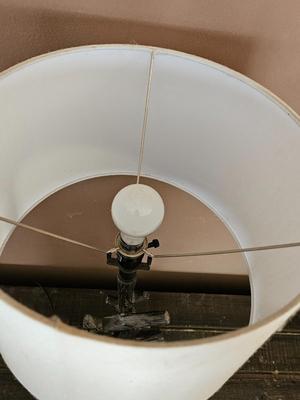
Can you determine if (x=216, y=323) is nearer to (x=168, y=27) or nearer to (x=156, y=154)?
(x=156, y=154)

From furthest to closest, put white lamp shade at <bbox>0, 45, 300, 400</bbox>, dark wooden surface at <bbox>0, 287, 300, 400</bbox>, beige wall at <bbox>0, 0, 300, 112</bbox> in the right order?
dark wooden surface at <bbox>0, 287, 300, 400</bbox>
beige wall at <bbox>0, 0, 300, 112</bbox>
white lamp shade at <bbox>0, 45, 300, 400</bbox>

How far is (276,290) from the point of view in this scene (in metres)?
0.52

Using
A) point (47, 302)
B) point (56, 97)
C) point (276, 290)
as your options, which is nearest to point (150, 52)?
point (56, 97)

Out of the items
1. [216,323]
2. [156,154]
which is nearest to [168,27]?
[156,154]

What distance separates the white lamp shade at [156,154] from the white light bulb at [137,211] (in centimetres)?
13

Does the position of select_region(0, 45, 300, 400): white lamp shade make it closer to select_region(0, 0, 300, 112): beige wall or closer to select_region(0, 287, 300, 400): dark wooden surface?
select_region(0, 0, 300, 112): beige wall

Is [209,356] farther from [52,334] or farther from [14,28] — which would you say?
[14,28]

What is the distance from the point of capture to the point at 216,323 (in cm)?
81

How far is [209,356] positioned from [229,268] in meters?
0.56

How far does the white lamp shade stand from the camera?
41cm

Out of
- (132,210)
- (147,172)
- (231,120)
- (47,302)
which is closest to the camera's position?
(132,210)

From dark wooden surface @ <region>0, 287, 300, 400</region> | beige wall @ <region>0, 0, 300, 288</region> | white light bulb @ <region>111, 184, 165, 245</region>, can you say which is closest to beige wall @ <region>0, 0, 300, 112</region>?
beige wall @ <region>0, 0, 300, 288</region>

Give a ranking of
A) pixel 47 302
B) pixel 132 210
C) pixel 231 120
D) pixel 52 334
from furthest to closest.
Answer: pixel 47 302 < pixel 231 120 < pixel 132 210 < pixel 52 334

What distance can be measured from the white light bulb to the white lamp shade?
13cm
